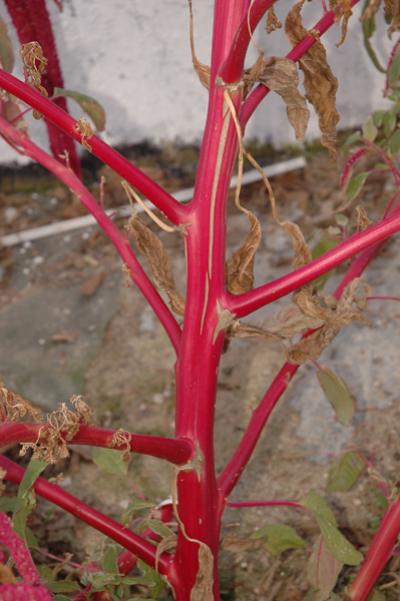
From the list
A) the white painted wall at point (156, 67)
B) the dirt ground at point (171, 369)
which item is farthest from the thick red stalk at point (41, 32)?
the dirt ground at point (171, 369)

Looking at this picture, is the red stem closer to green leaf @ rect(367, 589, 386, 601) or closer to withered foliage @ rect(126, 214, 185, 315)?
green leaf @ rect(367, 589, 386, 601)

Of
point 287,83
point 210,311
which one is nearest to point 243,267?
point 210,311

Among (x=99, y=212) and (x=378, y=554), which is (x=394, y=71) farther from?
(x=378, y=554)

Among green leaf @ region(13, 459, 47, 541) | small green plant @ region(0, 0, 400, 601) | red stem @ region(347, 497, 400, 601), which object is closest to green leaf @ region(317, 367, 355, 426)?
small green plant @ region(0, 0, 400, 601)

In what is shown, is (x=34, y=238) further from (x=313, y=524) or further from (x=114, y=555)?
(x=114, y=555)

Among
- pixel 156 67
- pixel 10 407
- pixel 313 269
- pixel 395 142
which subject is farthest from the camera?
pixel 156 67

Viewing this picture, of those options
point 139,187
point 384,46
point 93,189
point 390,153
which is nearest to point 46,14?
point 93,189
